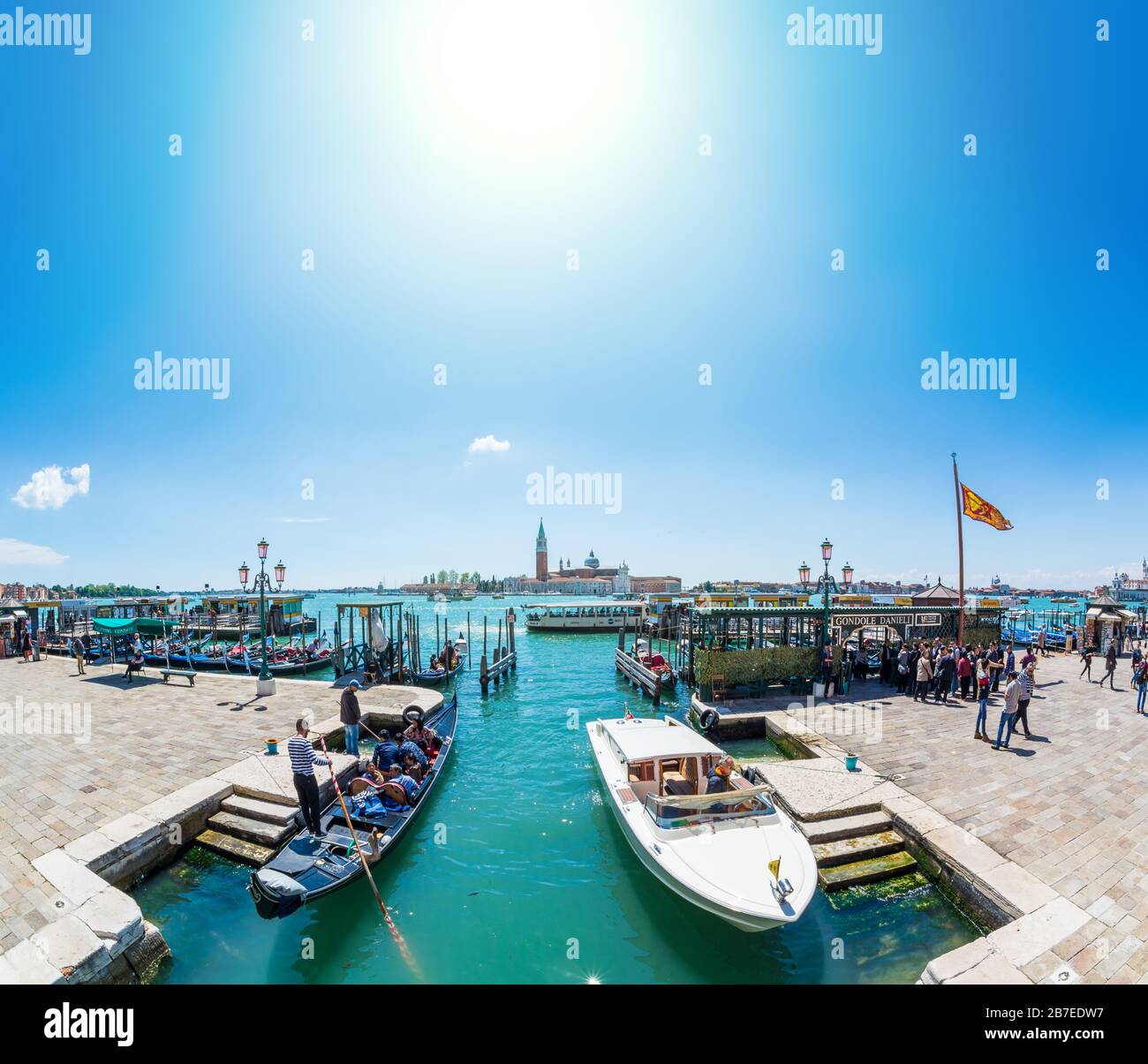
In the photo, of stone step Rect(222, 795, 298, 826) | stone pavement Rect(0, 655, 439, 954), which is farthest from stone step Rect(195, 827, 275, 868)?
stone pavement Rect(0, 655, 439, 954)

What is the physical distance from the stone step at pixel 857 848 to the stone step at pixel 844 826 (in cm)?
6

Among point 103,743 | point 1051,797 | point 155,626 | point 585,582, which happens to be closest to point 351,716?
point 103,743

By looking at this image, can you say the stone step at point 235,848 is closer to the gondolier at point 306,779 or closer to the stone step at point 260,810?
the stone step at point 260,810

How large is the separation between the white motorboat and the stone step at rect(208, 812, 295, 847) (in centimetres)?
507

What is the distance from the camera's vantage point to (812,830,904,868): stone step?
6.63 meters

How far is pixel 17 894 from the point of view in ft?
17.3

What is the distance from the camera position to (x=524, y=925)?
616 centimetres

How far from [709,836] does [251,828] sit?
6727 mm

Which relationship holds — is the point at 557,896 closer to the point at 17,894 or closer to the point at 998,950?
the point at 998,950

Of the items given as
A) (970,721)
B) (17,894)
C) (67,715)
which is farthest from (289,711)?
(970,721)

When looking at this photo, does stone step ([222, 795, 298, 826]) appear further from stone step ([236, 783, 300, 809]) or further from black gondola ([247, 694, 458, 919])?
black gondola ([247, 694, 458, 919])

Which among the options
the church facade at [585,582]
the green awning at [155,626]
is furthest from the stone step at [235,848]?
the church facade at [585,582]

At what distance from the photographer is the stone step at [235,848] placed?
708 cm

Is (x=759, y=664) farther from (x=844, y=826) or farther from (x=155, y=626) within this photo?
(x=155, y=626)
